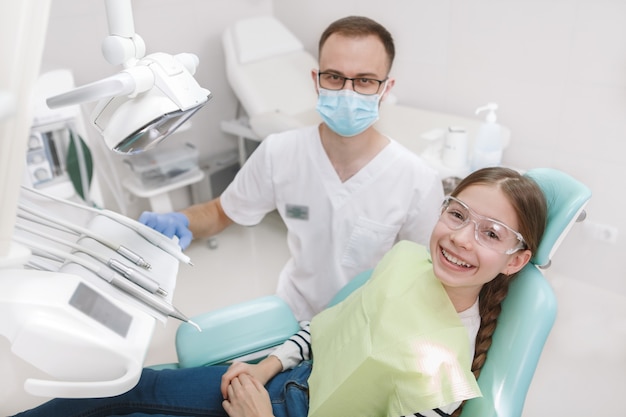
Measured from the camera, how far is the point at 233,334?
133 cm

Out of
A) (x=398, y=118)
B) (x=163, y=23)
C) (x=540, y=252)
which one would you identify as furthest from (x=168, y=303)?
(x=163, y=23)

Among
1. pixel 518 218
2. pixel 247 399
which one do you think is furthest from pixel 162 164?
pixel 518 218

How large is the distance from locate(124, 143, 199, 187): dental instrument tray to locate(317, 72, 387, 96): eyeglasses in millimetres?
1326

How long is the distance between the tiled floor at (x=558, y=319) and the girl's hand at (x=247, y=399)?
2.96 ft

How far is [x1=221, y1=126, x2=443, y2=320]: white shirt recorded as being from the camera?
150 centimetres

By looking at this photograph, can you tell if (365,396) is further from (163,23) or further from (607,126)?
(163,23)

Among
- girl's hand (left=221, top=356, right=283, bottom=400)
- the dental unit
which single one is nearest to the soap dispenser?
girl's hand (left=221, top=356, right=283, bottom=400)

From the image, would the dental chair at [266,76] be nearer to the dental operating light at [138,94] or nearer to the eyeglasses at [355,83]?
the eyeglasses at [355,83]

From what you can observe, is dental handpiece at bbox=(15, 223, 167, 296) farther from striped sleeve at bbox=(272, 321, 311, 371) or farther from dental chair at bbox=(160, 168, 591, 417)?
dental chair at bbox=(160, 168, 591, 417)

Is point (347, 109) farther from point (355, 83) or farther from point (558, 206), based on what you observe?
point (558, 206)

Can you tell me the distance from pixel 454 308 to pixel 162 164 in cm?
182

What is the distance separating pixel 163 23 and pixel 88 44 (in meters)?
0.41

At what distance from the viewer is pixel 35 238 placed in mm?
820

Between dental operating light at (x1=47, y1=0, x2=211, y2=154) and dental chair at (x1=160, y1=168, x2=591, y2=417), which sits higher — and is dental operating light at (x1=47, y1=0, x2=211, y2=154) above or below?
above
